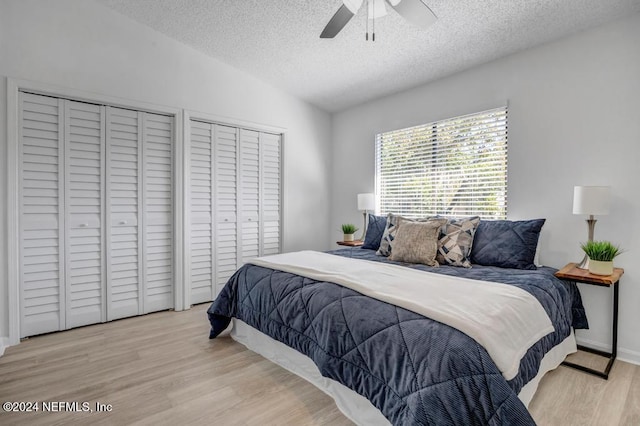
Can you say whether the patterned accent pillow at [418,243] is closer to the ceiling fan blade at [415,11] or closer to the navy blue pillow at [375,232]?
the navy blue pillow at [375,232]

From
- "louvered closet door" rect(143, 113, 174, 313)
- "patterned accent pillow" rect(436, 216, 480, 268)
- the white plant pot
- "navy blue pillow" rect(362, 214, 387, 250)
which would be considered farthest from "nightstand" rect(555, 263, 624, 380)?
"louvered closet door" rect(143, 113, 174, 313)

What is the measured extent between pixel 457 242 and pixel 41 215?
11.4 ft

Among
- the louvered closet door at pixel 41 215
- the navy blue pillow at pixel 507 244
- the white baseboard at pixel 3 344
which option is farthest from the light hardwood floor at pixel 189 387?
the navy blue pillow at pixel 507 244

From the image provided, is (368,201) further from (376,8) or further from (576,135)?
(376,8)

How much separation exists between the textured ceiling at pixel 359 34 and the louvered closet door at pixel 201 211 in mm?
934

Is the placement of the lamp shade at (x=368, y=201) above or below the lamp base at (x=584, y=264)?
above

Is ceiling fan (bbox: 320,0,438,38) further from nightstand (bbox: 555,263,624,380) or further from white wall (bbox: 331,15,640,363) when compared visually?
nightstand (bbox: 555,263,624,380)

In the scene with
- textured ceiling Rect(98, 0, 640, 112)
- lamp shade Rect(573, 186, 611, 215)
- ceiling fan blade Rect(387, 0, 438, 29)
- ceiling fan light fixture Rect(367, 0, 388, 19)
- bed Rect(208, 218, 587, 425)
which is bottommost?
bed Rect(208, 218, 587, 425)

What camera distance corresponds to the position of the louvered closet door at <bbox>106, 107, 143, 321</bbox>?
124 inches

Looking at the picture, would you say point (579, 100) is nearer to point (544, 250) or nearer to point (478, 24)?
point (478, 24)

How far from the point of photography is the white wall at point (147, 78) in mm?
2668

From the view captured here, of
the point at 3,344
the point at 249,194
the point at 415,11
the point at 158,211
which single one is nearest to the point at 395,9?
the point at 415,11

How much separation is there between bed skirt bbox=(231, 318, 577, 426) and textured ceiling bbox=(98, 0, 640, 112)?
92.1 inches

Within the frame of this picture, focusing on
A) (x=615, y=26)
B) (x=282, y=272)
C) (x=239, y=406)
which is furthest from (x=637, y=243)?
(x=239, y=406)
